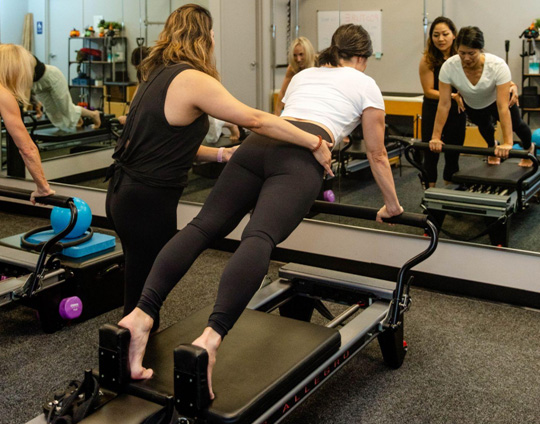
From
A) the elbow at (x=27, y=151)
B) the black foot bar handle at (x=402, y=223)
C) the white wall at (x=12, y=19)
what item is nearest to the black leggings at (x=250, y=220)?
the black foot bar handle at (x=402, y=223)

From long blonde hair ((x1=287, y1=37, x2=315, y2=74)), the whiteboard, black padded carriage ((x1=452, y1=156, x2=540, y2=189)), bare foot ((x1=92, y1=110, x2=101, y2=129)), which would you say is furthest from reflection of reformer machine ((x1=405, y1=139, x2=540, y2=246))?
bare foot ((x1=92, y1=110, x2=101, y2=129))

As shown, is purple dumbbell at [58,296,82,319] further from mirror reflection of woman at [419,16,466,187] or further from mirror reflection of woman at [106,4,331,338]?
mirror reflection of woman at [419,16,466,187]

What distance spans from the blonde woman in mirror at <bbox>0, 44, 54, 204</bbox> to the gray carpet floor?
30.0 inches

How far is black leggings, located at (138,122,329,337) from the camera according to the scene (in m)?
2.00

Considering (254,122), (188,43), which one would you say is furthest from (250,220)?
(188,43)

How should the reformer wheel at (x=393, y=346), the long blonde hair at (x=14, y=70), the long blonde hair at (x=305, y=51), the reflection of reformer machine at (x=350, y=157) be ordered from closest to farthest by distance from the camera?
1. the reformer wheel at (x=393, y=346)
2. the long blonde hair at (x=14, y=70)
3. the long blonde hair at (x=305, y=51)
4. the reflection of reformer machine at (x=350, y=157)

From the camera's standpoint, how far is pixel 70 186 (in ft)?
18.1

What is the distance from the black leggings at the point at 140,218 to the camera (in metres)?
2.47

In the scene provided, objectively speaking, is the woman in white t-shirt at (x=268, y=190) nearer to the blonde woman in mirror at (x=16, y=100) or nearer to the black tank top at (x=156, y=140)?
the black tank top at (x=156, y=140)

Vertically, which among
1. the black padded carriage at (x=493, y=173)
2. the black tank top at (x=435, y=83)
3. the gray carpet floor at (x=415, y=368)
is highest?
the black tank top at (x=435, y=83)

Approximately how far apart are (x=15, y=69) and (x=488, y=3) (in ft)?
8.57

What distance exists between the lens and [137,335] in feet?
6.60

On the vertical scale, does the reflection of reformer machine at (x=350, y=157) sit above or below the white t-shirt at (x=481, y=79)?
below

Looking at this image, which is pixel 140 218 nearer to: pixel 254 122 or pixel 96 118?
pixel 254 122
